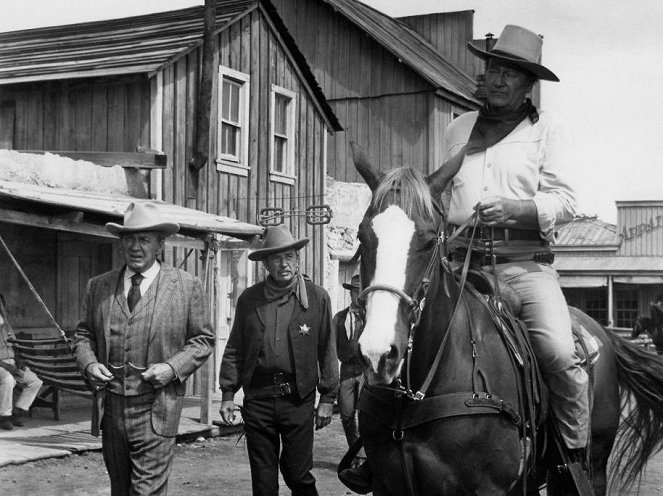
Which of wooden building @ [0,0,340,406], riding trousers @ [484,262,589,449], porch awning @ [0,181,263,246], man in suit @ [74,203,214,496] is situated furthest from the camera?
wooden building @ [0,0,340,406]

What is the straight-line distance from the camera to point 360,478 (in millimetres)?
4625

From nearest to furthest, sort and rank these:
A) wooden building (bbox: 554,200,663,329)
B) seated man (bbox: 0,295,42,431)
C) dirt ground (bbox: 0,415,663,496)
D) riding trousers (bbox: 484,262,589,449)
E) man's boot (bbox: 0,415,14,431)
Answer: riding trousers (bbox: 484,262,589,449)
dirt ground (bbox: 0,415,663,496)
seated man (bbox: 0,295,42,431)
man's boot (bbox: 0,415,14,431)
wooden building (bbox: 554,200,663,329)

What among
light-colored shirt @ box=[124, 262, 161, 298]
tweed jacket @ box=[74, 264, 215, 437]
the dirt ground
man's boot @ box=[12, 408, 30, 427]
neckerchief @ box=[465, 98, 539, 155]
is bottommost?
the dirt ground

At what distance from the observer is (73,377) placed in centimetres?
1099

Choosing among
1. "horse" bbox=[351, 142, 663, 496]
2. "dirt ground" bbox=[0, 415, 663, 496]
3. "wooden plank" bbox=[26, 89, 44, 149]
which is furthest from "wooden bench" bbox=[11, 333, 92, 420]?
"horse" bbox=[351, 142, 663, 496]

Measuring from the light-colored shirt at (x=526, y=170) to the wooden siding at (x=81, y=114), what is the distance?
10.6 m

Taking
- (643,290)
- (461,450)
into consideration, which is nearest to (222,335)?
(461,450)

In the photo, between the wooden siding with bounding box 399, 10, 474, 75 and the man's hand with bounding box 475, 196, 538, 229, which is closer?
the man's hand with bounding box 475, 196, 538, 229

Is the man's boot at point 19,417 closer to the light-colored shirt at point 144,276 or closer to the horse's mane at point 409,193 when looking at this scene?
the light-colored shirt at point 144,276

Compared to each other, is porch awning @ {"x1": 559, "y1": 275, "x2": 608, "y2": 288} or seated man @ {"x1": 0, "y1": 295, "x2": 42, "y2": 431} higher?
porch awning @ {"x1": 559, "y1": 275, "x2": 608, "y2": 288}

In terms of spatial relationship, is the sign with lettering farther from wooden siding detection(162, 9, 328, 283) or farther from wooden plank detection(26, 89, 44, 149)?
wooden plank detection(26, 89, 44, 149)

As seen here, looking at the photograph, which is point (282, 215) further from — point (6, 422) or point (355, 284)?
point (355, 284)

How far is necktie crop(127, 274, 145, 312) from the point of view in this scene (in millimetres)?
5422

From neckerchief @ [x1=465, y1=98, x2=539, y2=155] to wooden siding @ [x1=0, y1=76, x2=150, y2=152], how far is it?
34.4 feet
